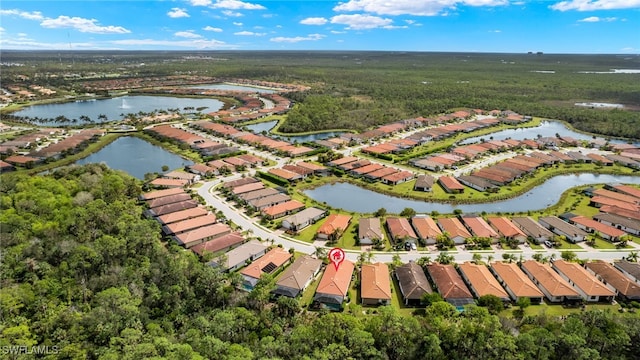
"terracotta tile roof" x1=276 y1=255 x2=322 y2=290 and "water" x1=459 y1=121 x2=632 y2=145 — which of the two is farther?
"water" x1=459 y1=121 x2=632 y2=145

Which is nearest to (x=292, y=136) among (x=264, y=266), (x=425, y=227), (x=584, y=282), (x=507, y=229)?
(x=425, y=227)

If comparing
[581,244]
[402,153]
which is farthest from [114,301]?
[402,153]

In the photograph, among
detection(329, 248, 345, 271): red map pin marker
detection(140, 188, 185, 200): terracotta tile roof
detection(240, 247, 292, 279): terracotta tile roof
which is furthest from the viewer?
detection(140, 188, 185, 200): terracotta tile roof

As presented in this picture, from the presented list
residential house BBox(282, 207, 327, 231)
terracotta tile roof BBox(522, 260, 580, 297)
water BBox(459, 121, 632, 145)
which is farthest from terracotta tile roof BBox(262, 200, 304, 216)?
water BBox(459, 121, 632, 145)

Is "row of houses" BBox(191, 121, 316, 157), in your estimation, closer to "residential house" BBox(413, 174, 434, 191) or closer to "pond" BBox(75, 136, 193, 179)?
"pond" BBox(75, 136, 193, 179)

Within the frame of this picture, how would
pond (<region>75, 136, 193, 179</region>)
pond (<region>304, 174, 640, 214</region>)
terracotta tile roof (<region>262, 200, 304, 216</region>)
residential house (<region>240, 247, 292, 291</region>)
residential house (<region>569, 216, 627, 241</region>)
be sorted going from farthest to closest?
pond (<region>75, 136, 193, 179</region>)
pond (<region>304, 174, 640, 214</region>)
terracotta tile roof (<region>262, 200, 304, 216</region>)
residential house (<region>569, 216, 627, 241</region>)
residential house (<region>240, 247, 292, 291</region>)

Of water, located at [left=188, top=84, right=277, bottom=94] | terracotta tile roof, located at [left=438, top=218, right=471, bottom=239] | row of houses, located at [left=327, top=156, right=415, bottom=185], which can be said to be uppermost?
water, located at [left=188, top=84, right=277, bottom=94]
